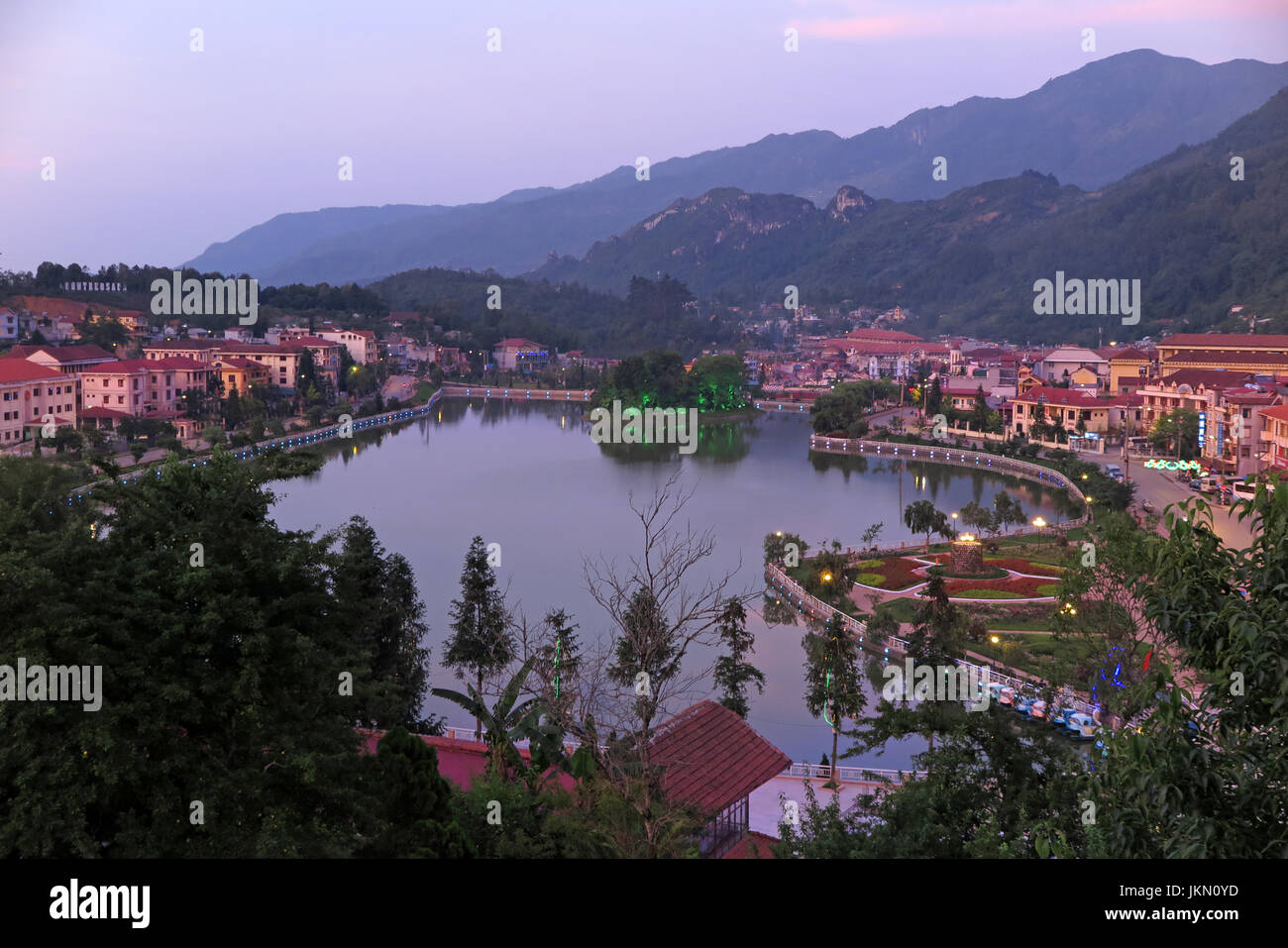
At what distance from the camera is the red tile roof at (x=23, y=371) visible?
48.3 ft

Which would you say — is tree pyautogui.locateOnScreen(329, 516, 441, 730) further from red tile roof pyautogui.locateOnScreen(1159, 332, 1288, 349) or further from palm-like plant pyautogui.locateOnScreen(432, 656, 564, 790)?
red tile roof pyautogui.locateOnScreen(1159, 332, 1288, 349)

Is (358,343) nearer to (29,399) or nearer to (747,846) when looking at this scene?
(29,399)

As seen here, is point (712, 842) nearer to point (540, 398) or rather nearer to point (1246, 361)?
point (1246, 361)

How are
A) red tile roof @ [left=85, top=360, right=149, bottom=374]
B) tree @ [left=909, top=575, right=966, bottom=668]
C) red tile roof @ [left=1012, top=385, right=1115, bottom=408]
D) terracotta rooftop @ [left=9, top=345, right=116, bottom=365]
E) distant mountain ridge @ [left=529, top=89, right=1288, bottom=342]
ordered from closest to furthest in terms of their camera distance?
tree @ [left=909, top=575, right=966, bottom=668] < red tile roof @ [left=85, top=360, right=149, bottom=374] < terracotta rooftop @ [left=9, top=345, right=116, bottom=365] < red tile roof @ [left=1012, top=385, right=1115, bottom=408] < distant mountain ridge @ [left=529, top=89, right=1288, bottom=342]

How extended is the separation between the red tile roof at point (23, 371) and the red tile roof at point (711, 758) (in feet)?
43.7

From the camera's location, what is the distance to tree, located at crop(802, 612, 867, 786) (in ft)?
17.6

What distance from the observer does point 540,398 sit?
90.0 ft

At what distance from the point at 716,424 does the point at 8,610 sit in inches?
782

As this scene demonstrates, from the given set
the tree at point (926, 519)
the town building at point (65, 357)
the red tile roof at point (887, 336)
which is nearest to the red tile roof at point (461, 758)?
the tree at point (926, 519)

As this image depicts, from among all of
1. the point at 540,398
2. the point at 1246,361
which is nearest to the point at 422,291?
the point at 540,398

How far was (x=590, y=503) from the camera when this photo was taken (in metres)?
12.9

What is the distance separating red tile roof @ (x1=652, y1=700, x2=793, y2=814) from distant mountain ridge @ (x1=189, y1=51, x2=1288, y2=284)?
87605 millimetres

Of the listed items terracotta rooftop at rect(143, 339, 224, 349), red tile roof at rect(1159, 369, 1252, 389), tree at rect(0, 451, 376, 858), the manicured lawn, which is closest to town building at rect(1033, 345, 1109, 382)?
red tile roof at rect(1159, 369, 1252, 389)

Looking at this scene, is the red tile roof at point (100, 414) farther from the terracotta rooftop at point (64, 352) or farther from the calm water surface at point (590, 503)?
the calm water surface at point (590, 503)
